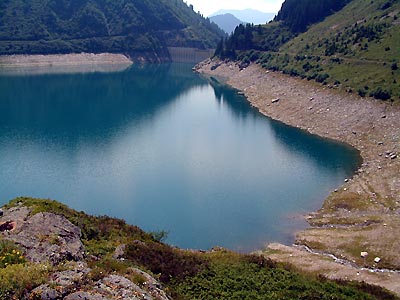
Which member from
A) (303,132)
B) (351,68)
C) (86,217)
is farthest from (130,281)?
(351,68)

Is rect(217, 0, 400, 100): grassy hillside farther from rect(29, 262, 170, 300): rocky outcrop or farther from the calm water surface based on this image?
rect(29, 262, 170, 300): rocky outcrop

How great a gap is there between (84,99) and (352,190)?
85.8 meters

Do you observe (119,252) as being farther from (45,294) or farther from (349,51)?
(349,51)

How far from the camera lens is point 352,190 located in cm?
5250

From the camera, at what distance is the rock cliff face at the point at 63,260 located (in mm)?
15242

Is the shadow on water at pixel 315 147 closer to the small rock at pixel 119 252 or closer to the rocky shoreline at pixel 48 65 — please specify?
the small rock at pixel 119 252

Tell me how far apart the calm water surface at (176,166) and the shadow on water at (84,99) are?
0.48 metres

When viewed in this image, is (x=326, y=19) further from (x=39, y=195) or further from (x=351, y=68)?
(x=39, y=195)

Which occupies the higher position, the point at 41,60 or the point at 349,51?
the point at 349,51

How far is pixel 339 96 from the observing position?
90250mm

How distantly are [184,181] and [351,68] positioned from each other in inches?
2472

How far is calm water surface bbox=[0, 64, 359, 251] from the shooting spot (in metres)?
47.0

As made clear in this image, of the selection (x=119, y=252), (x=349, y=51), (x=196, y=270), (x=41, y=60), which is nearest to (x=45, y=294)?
(x=119, y=252)

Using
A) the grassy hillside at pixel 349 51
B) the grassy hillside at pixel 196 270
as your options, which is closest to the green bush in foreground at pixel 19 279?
the grassy hillside at pixel 196 270
